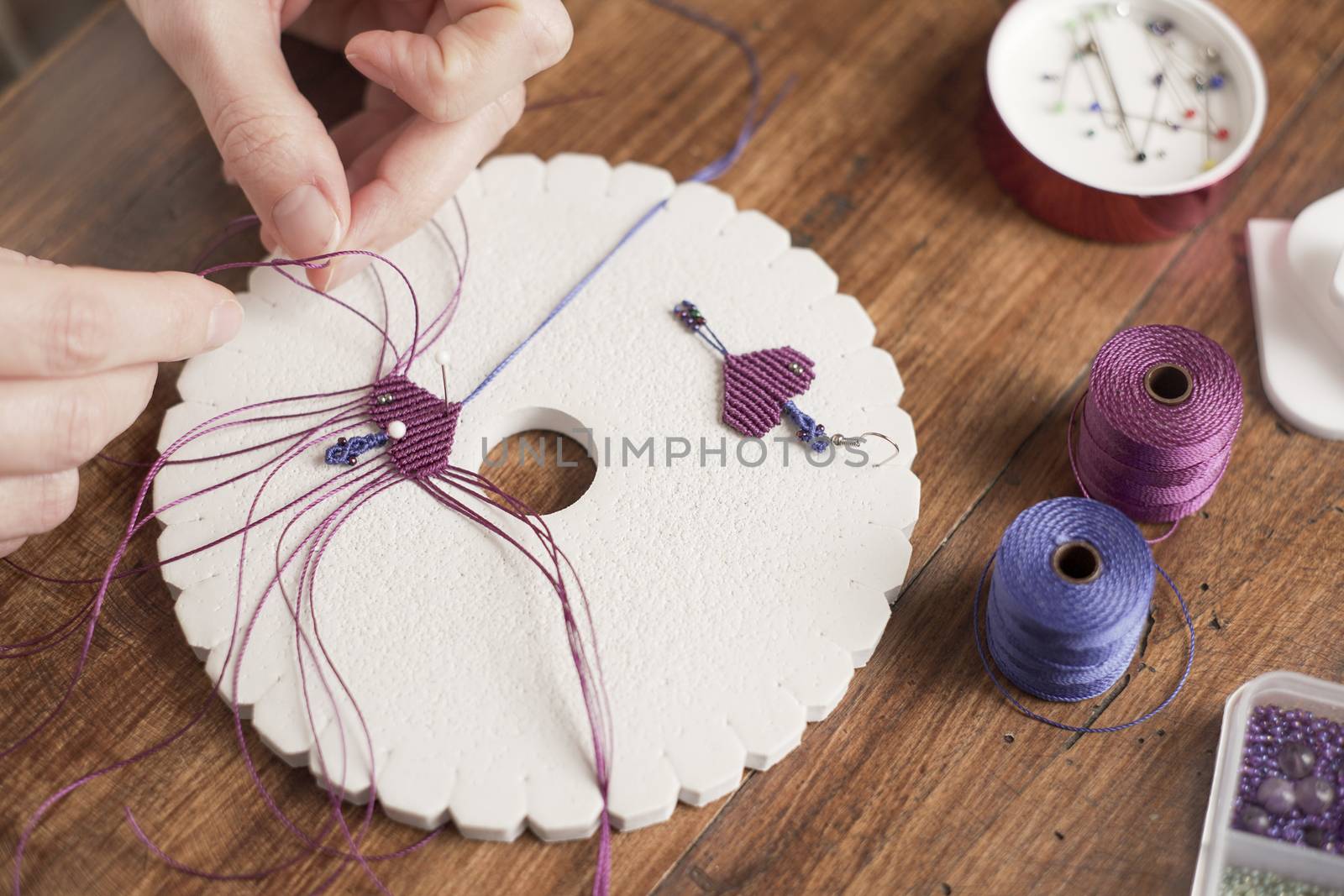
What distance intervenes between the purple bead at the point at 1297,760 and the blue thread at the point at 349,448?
35.4 inches

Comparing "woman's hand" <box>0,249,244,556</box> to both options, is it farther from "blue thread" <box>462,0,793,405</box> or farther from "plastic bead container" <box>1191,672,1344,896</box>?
"plastic bead container" <box>1191,672,1344,896</box>

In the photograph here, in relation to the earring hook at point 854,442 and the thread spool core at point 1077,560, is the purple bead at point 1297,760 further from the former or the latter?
the earring hook at point 854,442

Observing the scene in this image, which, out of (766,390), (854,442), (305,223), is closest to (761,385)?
(766,390)

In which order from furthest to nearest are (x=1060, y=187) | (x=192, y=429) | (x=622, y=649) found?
(x=1060, y=187)
(x=192, y=429)
(x=622, y=649)

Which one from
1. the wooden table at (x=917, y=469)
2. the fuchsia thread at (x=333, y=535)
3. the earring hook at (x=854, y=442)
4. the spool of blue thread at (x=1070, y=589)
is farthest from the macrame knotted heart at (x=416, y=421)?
the spool of blue thread at (x=1070, y=589)

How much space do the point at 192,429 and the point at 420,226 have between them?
1.06ft

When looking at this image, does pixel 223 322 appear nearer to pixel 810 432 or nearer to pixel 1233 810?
pixel 810 432

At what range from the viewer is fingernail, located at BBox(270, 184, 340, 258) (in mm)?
1152

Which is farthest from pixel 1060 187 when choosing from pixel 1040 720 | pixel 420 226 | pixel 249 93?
pixel 249 93

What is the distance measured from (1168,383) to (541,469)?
0.62 metres

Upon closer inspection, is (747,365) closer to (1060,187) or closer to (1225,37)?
(1060,187)

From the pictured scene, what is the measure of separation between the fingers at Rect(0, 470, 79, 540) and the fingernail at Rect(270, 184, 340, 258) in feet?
0.98

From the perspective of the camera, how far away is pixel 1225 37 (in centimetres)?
150

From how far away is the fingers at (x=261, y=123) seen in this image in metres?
1.16
